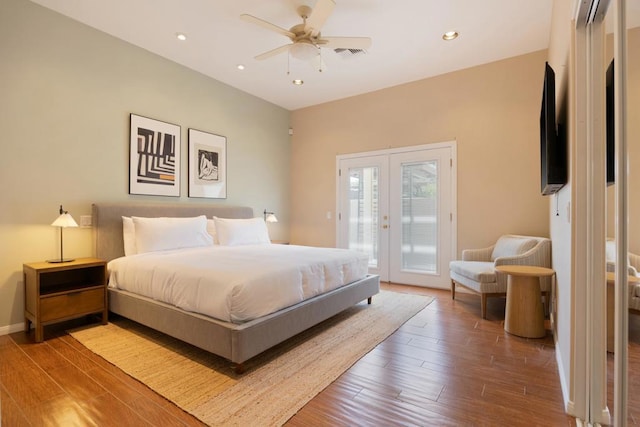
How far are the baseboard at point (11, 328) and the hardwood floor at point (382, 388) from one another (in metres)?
0.08

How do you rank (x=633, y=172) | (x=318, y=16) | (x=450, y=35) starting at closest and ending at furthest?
(x=633, y=172), (x=318, y=16), (x=450, y=35)

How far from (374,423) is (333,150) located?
14.9ft

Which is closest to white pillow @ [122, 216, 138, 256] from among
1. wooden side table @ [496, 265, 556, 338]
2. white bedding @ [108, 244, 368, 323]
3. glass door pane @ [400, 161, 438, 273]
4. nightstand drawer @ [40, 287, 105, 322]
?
white bedding @ [108, 244, 368, 323]

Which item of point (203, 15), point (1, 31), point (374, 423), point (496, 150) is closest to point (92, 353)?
point (374, 423)

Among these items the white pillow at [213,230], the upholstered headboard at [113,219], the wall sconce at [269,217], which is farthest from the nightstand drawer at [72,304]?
the wall sconce at [269,217]

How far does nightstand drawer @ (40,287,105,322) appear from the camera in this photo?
8.72 feet

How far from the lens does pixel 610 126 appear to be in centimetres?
134

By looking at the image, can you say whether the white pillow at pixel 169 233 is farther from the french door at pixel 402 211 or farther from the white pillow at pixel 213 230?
the french door at pixel 402 211

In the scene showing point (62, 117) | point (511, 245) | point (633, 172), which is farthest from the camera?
point (511, 245)

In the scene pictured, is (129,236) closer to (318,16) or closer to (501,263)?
(318,16)

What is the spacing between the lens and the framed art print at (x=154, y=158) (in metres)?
3.70

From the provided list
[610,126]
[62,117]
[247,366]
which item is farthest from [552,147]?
[62,117]

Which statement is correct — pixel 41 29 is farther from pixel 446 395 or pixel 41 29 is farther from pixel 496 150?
pixel 496 150

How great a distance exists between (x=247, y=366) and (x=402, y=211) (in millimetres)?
3399
